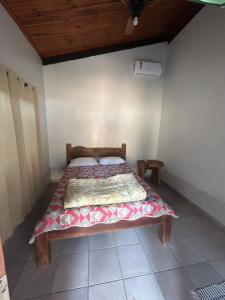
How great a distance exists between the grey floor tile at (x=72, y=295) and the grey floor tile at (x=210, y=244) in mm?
1248

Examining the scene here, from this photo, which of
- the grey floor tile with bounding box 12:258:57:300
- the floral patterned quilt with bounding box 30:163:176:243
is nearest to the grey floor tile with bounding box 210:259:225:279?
the floral patterned quilt with bounding box 30:163:176:243

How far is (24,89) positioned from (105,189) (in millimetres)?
1747

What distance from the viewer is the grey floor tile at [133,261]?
56.7 inches

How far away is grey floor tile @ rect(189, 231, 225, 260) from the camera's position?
1623mm

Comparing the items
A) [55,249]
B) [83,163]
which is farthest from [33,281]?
[83,163]

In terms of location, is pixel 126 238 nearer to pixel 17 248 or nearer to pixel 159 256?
pixel 159 256

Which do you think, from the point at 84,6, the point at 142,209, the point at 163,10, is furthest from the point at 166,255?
the point at 163,10

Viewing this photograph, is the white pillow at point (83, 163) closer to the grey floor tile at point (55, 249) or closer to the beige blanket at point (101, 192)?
the beige blanket at point (101, 192)

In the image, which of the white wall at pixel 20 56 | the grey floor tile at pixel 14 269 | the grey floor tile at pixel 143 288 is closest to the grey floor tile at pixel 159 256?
the grey floor tile at pixel 143 288

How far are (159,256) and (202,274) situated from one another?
388 mm

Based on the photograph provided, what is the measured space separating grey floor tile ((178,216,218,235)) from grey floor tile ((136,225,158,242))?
0.38 m

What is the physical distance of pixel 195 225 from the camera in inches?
82.0

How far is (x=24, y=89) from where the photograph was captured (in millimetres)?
2123

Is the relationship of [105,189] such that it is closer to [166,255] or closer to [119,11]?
[166,255]
